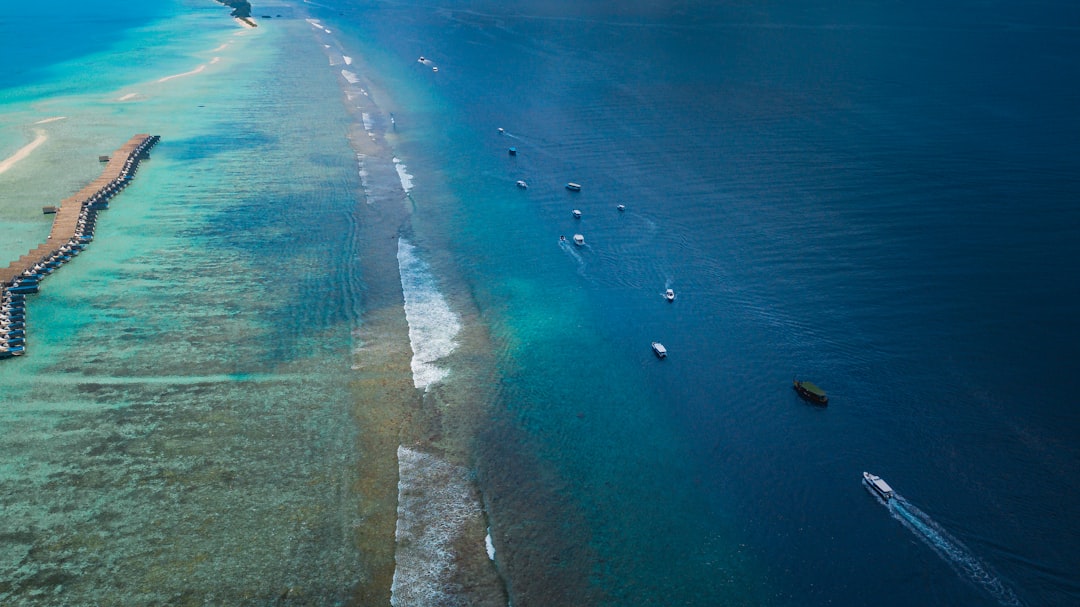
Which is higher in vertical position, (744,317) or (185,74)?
(185,74)

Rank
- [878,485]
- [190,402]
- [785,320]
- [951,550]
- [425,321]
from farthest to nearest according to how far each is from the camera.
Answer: [425,321] → [785,320] → [190,402] → [878,485] → [951,550]

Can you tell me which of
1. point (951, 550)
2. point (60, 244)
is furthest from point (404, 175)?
point (951, 550)

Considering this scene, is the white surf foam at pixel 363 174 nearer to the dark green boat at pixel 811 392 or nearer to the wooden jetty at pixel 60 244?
the wooden jetty at pixel 60 244

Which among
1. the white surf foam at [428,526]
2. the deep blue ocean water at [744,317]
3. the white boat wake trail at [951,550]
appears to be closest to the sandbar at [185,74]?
the deep blue ocean water at [744,317]

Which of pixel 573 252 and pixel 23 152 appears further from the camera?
pixel 23 152

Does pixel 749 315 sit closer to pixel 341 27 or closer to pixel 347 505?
pixel 347 505

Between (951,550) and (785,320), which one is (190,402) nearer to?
(785,320)

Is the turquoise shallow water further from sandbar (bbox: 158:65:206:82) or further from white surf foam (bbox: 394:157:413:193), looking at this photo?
sandbar (bbox: 158:65:206:82)
